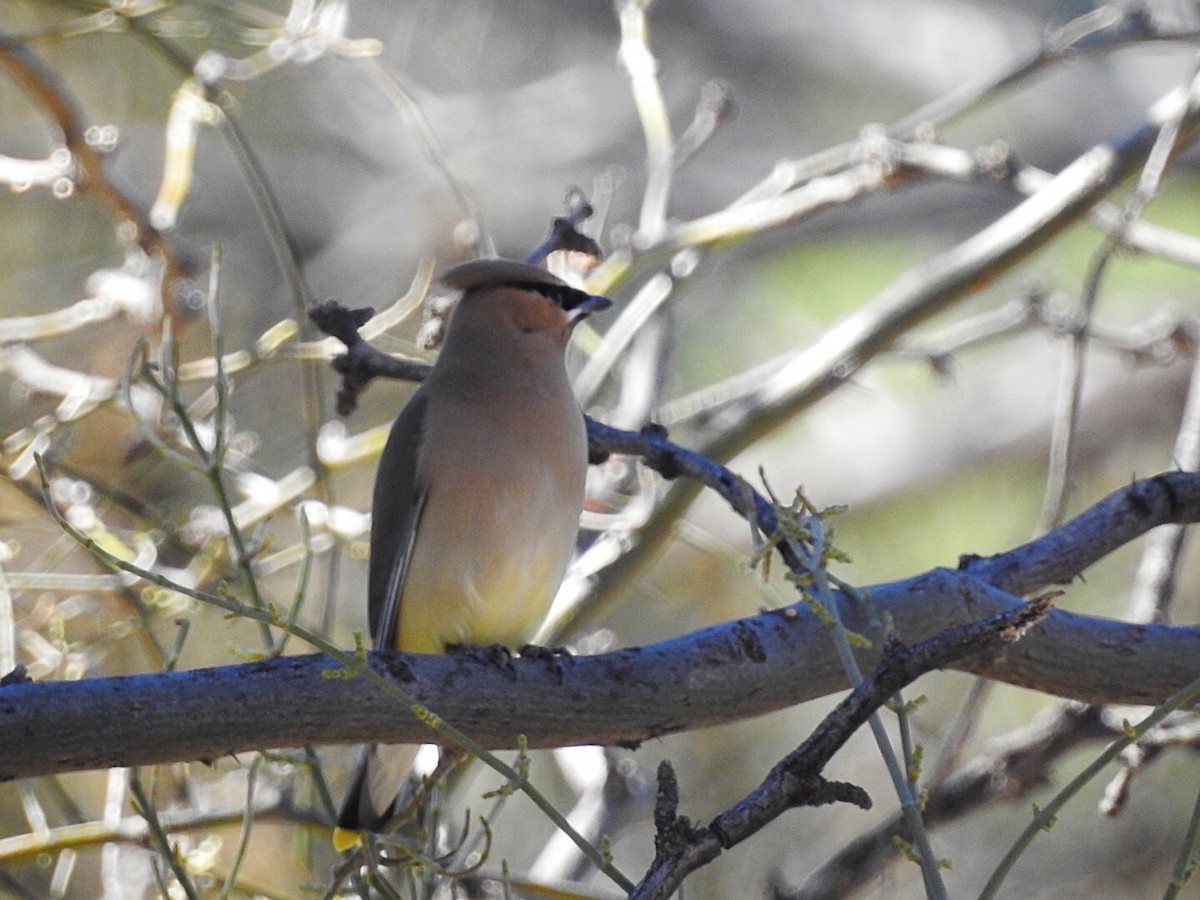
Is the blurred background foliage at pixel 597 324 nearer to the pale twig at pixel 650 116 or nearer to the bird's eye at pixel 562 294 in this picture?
the pale twig at pixel 650 116

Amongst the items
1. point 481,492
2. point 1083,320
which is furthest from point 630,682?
point 1083,320

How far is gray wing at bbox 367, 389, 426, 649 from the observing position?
3.67 m

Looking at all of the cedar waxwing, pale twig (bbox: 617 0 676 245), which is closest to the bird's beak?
the cedar waxwing

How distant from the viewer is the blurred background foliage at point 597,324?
4176mm

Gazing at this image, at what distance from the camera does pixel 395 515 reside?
3691 mm

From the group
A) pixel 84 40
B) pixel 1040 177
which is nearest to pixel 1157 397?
pixel 1040 177

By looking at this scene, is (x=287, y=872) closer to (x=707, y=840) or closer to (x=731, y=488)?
(x=731, y=488)

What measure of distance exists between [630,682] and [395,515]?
1.05 m

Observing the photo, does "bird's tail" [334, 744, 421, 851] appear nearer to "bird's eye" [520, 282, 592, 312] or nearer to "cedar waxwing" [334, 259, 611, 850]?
"cedar waxwing" [334, 259, 611, 850]

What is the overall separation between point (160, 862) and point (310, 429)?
0.97 meters

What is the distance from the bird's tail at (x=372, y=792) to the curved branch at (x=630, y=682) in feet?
2.19

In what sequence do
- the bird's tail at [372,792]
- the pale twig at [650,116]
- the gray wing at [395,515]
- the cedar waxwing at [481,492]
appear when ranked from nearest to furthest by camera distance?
1. the bird's tail at [372,792]
2. the cedar waxwing at [481,492]
3. the gray wing at [395,515]
4. the pale twig at [650,116]

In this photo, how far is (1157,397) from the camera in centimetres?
799

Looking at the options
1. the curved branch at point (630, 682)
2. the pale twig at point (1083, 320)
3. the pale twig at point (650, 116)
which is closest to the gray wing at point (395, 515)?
the curved branch at point (630, 682)
